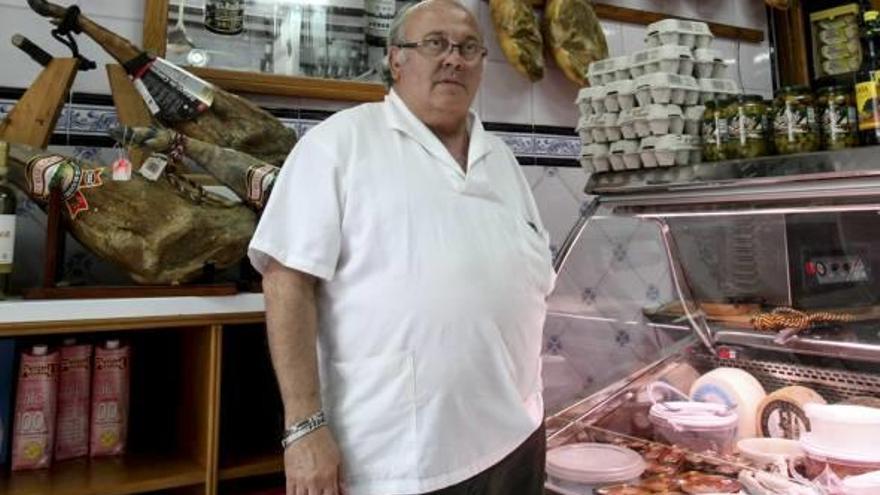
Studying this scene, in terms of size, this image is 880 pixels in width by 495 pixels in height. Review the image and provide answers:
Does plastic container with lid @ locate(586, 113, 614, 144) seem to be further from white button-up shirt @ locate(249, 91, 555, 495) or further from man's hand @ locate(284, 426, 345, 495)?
man's hand @ locate(284, 426, 345, 495)

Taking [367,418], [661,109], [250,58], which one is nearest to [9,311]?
[367,418]

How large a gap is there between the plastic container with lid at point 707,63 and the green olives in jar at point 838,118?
1.34ft

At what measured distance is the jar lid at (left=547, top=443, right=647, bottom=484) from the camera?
128 cm

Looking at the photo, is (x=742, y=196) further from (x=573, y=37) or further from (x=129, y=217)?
(x=129, y=217)

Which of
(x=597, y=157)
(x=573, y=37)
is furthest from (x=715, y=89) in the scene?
(x=573, y=37)

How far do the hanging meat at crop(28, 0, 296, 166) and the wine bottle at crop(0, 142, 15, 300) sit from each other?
0.38 meters

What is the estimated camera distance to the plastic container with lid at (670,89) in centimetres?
154

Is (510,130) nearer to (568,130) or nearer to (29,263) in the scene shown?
(568,130)

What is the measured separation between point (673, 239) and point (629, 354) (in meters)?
0.36

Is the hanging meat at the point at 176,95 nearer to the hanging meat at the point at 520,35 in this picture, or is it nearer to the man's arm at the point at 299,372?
the man's arm at the point at 299,372

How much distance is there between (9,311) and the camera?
3.75 feet

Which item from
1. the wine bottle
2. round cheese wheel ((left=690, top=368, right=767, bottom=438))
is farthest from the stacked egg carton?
the wine bottle

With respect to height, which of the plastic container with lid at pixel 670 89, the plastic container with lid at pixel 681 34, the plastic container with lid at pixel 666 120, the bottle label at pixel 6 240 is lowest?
the bottle label at pixel 6 240

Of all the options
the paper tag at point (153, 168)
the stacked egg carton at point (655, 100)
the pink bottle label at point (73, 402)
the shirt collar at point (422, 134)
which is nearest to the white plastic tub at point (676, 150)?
the stacked egg carton at point (655, 100)
